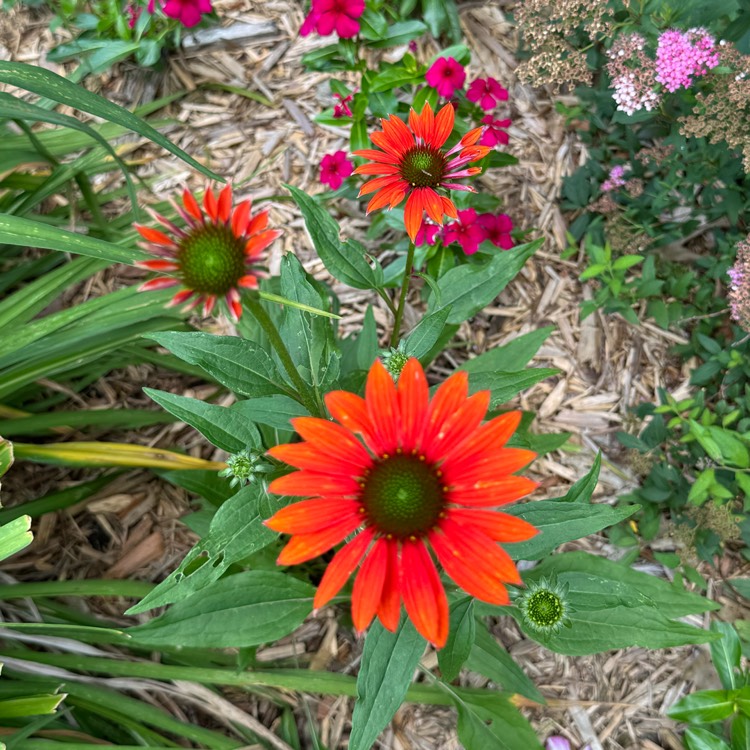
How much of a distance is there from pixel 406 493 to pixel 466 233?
3.05ft

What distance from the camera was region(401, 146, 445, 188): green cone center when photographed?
1099 mm

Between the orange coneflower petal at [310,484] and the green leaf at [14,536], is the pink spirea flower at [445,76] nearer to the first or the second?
the orange coneflower petal at [310,484]

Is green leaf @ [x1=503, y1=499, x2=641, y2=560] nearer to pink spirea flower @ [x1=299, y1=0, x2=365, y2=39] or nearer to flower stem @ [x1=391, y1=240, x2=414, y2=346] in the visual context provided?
flower stem @ [x1=391, y1=240, x2=414, y2=346]

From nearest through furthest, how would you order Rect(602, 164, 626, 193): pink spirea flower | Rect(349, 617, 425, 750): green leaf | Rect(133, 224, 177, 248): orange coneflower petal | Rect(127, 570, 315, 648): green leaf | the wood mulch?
Rect(133, 224, 177, 248): orange coneflower petal
Rect(349, 617, 425, 750): green leaf
Rect(127, 570, 315, 648): green leaf
the wood mulch
Rect(602, 164, 626, 193): pink spirea flower

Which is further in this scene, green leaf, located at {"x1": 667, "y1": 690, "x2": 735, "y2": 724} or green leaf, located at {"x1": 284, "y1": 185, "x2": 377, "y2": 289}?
green leaf, located at {"x1": 667, "y1": 690, "x2": 735, "y2": 724}

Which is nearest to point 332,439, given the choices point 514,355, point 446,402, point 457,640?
point 446,402

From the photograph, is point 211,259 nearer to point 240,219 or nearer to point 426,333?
point 240,219

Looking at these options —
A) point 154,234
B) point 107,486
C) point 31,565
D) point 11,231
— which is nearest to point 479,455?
point 154,234

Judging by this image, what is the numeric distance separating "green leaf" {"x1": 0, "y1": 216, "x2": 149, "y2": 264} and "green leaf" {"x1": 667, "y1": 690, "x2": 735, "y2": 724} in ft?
4.93

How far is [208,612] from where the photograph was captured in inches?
49.1

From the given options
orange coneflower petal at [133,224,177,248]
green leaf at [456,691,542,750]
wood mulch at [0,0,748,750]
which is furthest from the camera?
wood mulch at [0,0,748,750]

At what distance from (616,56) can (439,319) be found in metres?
0.77

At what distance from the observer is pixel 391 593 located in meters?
0.79

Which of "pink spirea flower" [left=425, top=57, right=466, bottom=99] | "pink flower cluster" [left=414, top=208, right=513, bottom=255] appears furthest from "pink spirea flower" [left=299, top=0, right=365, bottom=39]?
"pink flower cluster" [left=414, top=208, right=513, bottom=255]
